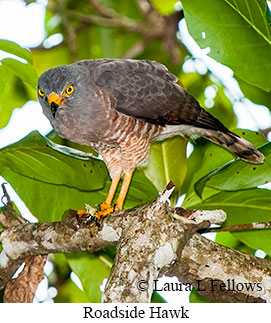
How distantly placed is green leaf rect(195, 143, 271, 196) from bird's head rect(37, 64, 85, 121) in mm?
1160

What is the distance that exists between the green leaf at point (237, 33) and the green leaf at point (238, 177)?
554 millimetres

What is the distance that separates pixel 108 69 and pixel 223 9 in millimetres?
991

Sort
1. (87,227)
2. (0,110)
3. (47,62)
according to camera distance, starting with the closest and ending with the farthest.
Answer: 1. (87,227)
2. (0,110)
3. (47,62)

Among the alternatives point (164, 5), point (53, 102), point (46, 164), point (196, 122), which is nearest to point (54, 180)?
point (46, 164)

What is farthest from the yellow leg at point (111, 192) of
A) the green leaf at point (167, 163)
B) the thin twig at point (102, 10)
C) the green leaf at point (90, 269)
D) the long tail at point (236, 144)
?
the thin twig at point (102, 10)

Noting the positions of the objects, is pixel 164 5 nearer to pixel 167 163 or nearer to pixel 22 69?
pixel 167 163

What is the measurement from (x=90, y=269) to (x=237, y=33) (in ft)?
6.64

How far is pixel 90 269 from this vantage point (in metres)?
4.73

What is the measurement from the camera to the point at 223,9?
13.8 feet

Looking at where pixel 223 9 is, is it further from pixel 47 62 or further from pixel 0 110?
pixel 47 62

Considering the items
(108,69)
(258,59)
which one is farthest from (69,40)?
(258,59)

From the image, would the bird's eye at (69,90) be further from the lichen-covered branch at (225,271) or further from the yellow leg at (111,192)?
the lichen-covered branch at (225,271)

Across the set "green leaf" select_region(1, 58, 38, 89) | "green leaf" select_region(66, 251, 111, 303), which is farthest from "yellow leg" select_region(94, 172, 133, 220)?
"green leaf" select_region(1, 58, 38, 89)

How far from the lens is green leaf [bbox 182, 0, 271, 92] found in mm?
4172
